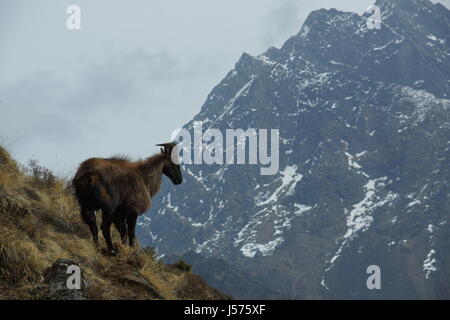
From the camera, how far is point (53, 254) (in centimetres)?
1177

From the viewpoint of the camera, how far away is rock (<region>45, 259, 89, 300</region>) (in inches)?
374

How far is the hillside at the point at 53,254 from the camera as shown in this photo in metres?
10.2

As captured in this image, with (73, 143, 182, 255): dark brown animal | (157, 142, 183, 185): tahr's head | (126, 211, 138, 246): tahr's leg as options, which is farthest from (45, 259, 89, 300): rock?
(157, 142, 183, 185): tahr's head

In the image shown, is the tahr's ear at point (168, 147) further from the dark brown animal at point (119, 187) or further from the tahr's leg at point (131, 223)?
the tahr's leg at point (131, 223)

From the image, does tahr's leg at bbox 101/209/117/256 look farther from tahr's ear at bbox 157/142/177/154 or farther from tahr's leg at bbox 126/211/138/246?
tahr's ear at bbox 157/142/177/154

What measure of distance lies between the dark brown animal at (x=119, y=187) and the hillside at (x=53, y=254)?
644 mm

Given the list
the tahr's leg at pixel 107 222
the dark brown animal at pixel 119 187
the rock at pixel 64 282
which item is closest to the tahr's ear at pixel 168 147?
the dark brown animal at pixel 119 187

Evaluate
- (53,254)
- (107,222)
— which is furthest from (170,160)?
(53,254)

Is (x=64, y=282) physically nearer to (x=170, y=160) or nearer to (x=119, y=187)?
(x=119, y=187)

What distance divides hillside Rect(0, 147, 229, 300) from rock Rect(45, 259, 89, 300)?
0.04 metres

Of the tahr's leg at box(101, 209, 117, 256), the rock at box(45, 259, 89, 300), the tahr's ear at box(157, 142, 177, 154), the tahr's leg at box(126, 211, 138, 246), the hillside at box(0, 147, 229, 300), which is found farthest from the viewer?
the tahr's ear at box(157, 142, 177, 154)
